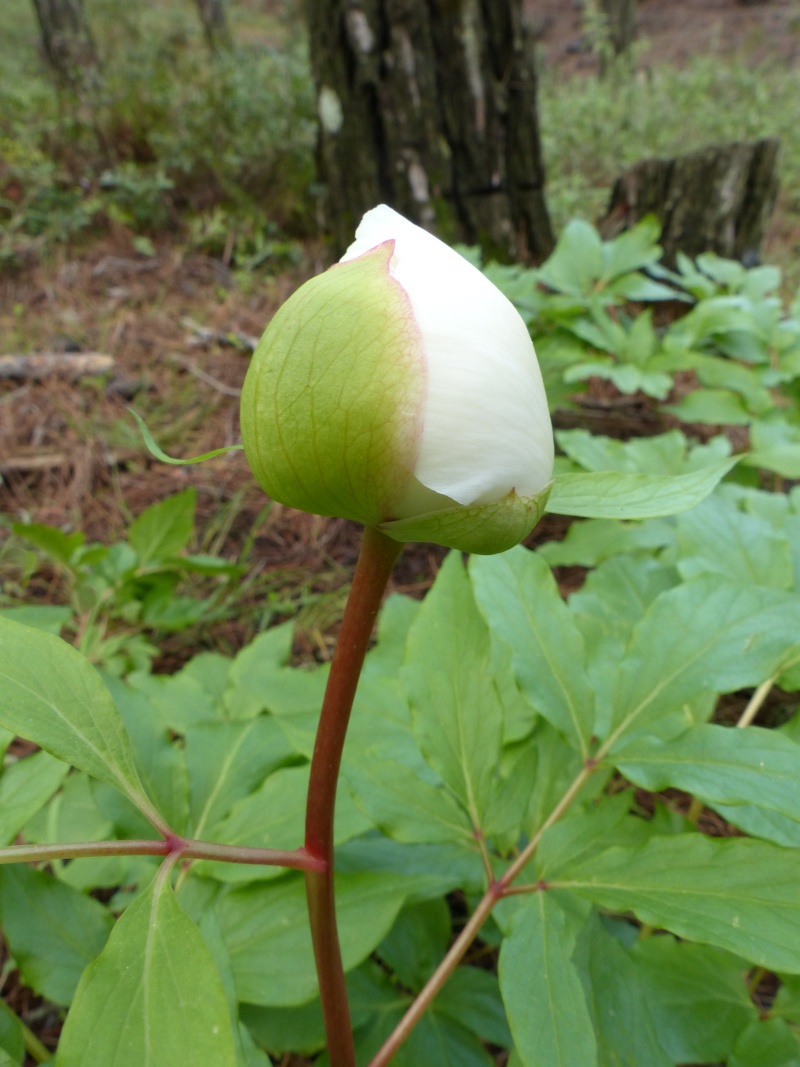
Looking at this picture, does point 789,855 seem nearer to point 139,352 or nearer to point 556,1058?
point 556,1058

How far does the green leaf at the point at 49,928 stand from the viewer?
68 cm

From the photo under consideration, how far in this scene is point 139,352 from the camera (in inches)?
98.0

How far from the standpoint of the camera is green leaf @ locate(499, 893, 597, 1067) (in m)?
0.52

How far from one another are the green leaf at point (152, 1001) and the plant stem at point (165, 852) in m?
0.03

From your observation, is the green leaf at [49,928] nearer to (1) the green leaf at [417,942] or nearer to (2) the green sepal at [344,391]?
(1) the green leaf at [417,942]

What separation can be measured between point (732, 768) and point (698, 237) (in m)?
2.54

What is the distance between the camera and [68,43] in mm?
4332

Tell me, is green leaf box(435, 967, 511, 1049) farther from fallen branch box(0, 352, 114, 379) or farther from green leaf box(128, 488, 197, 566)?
fallen branch box(0, 352, 114, 379)

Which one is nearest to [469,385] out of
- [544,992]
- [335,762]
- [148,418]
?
[335,762]

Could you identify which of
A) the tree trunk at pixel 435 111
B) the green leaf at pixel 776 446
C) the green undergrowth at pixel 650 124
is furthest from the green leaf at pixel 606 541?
the green undergrowth at pixel 650 124

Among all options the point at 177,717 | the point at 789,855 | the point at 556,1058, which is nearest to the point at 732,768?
the point at 789,855

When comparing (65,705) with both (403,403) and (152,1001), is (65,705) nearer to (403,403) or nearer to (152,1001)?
(152,1001)

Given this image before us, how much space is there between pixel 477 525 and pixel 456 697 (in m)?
0.37

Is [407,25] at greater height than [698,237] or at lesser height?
greater
